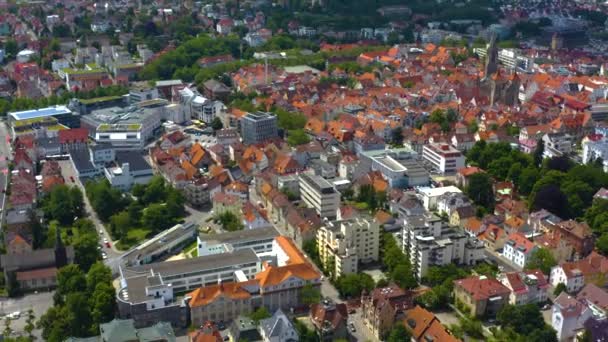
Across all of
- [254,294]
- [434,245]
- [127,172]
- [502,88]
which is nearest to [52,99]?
[127,172]

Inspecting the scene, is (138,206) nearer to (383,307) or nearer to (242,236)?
(242,236)

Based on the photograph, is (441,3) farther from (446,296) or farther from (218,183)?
(446,296)

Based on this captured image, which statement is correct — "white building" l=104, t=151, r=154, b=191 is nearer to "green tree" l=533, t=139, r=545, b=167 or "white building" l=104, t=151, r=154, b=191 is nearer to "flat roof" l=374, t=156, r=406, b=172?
"flat roof" l=374, t=156, r=406, b=172

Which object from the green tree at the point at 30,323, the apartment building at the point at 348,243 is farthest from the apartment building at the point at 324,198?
the green tree at the point at 30,323

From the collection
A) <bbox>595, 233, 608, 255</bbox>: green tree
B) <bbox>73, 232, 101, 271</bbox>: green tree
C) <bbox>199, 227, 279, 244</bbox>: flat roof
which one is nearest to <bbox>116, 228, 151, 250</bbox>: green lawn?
<bbox>73, 232, 101, 271</bbox>: green tree

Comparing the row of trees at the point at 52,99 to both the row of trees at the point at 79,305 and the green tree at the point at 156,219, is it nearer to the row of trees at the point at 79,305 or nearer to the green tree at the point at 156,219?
the green tree at the point at 156,219
